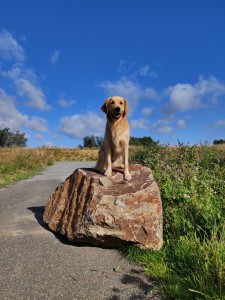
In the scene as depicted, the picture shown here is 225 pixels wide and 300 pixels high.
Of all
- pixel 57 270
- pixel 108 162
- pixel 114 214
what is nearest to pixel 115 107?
pixel 108 162

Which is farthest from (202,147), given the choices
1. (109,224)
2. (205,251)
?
(205,251)

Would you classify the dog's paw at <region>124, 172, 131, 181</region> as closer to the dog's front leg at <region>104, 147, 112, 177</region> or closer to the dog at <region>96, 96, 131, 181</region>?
the dog at <region>96, 96, 131, 181</region>

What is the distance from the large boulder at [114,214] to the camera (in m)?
5.89

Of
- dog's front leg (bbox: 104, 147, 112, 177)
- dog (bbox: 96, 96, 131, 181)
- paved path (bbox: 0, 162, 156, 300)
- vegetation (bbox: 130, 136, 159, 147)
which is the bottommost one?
paved path (bbox: 0, 162, 156, 300)

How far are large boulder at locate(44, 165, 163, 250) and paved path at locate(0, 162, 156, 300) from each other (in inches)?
10.3

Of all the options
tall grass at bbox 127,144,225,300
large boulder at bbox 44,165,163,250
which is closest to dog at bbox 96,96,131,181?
large boulder at bbox 44,165,163,250

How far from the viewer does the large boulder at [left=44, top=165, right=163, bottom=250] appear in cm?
589

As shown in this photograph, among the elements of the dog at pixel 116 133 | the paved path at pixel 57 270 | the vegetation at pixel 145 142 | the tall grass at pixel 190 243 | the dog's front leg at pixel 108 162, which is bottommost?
the paved path at pixel 57 270

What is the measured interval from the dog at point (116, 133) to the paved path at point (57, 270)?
5.33 ft

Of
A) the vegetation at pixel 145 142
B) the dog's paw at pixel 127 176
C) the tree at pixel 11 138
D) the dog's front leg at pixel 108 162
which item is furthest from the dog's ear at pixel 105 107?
the tree at pixel 11 138

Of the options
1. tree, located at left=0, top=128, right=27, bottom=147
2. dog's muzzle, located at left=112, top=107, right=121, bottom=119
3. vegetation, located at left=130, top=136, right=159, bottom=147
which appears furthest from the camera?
tree, located at left=0, top=128, right=27, bottom=147

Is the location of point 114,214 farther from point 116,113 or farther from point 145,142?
point 145,142

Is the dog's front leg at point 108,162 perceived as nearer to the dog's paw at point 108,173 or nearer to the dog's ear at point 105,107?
the dog's paw at point 108,173

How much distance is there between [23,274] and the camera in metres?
5.07
